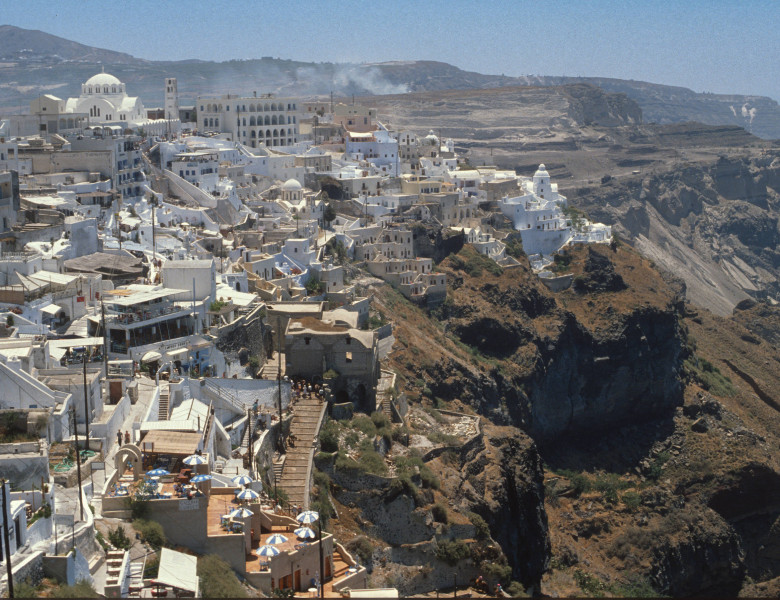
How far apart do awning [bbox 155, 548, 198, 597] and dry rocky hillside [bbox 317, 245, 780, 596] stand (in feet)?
32.2

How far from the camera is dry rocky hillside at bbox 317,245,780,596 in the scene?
40.7 metres

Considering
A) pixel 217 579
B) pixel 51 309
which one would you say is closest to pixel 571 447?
pixel 51 309

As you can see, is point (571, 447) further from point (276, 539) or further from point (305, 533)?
point (276, 539)

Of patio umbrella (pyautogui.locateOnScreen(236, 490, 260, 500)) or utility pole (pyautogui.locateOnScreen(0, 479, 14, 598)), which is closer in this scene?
utility pole (pyautogui.locateOnScreen(0, 479, 14, 598))

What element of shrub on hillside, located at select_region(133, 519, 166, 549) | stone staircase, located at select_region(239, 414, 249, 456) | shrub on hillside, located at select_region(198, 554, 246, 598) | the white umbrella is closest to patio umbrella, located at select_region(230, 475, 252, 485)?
shrub on hillside, located at select_region(198, 554, 246, 598)

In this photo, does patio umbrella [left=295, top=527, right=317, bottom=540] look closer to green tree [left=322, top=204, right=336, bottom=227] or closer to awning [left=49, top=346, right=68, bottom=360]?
awning [left=49, top=346, right=68, bottom=360]

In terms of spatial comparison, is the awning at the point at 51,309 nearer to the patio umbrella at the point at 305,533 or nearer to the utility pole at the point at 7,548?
the patio umbrella at the point at 305,533

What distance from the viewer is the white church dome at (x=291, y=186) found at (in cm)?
7206

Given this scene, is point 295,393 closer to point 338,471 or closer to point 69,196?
point 338,471

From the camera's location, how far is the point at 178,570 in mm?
26750

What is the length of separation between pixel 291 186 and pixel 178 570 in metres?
47.0

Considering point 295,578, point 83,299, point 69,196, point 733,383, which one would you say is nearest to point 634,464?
point 733,383

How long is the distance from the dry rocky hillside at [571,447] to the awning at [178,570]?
9819 mm

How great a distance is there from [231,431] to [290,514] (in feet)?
15.9
